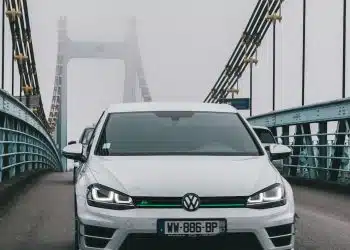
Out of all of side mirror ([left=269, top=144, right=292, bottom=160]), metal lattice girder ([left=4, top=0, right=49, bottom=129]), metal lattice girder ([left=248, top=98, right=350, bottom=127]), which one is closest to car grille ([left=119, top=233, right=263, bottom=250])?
side mirror ([left=269, top=144, right=292, bottom=160])

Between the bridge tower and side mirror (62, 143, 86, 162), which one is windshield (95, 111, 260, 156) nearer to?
side mirror (62, 143, 86, 162)

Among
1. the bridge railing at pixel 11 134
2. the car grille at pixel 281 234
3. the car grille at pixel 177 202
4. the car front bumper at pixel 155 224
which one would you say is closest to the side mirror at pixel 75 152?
the car front bumper at pixel 155 224

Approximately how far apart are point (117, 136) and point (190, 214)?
4.48ft

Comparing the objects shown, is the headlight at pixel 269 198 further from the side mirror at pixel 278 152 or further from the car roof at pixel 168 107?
the car roof at pixel 168 107

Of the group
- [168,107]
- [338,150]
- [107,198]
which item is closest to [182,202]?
[107,198]

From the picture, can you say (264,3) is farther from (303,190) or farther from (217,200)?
(217,200)

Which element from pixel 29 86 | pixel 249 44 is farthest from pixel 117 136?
pixel 249 44

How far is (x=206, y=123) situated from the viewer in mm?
5641

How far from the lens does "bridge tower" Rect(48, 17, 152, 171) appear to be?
58.3 m

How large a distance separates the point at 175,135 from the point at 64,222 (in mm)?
2889

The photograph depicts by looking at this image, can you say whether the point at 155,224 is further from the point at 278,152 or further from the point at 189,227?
the point at 278,152

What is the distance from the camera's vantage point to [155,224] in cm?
424

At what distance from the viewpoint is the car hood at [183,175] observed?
4359 millimetres

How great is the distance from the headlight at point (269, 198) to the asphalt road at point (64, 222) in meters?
1.54
